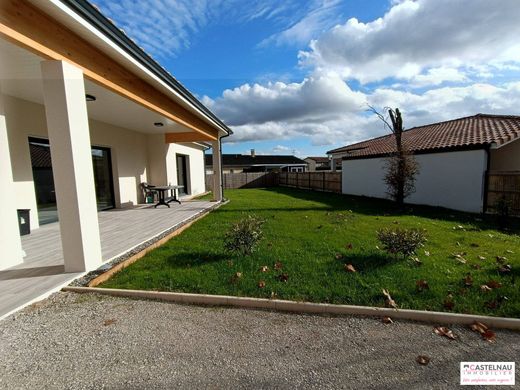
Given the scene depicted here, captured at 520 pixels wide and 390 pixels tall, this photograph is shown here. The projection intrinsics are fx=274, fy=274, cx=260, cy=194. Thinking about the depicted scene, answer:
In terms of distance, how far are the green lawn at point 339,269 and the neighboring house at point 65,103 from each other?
53.0 inches

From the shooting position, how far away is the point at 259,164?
42594 millimetres

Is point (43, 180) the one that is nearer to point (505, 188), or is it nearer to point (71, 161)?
point (71, 161)

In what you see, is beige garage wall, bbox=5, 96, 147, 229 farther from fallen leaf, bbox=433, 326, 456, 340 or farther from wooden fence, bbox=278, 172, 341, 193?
wooden fence, bbox=278, 172, 341, 193

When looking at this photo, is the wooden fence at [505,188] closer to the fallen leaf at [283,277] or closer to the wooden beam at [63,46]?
the fallen leaf at [283,277]

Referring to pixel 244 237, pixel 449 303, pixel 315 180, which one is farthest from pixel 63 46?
pixel 315 180

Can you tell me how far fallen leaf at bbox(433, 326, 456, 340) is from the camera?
2.44 metres

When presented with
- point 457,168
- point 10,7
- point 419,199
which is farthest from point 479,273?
point 419,199

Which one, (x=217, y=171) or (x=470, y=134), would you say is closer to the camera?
(x=470, y=134)

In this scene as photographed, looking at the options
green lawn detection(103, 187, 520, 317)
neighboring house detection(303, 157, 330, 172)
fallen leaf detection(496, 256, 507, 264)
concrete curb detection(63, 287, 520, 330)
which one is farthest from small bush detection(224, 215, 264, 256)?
neighboring house detection(303, 157, 330, 172)

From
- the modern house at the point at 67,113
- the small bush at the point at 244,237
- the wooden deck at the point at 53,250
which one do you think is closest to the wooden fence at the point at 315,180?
the modern house at the point at 67,113

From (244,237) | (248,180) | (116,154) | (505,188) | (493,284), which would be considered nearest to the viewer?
(493,284)

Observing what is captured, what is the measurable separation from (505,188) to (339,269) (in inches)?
349

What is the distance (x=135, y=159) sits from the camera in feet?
37.3

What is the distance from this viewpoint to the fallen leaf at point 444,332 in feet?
8.02
